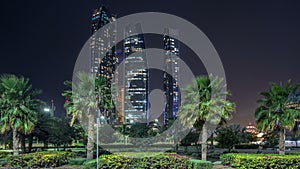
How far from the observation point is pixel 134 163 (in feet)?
55.9

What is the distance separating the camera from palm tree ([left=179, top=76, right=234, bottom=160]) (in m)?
20.4

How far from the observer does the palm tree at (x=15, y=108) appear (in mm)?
20312

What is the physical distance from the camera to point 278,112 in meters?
19.7

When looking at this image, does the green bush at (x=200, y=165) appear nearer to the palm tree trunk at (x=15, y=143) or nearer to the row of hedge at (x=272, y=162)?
the row of hedge at (x=272, y=162)

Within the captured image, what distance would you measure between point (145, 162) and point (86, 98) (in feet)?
23.3

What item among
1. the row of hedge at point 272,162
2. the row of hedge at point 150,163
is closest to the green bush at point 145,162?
the row of hedge at point 150,163

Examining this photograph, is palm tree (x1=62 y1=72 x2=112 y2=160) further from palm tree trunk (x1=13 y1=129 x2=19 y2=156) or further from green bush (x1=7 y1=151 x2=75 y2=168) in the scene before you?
palm tree trunk (x1=13 y1=129 x2=19 y2=156)

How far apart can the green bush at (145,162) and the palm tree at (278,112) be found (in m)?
7.05

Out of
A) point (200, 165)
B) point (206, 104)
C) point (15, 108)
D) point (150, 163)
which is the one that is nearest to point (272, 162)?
point (200, 165)

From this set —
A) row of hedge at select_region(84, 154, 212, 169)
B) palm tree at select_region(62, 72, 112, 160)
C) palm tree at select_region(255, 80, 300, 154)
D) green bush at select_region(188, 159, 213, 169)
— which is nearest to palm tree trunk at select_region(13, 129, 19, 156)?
palm tree at select_region(62, 72, 112, 160)

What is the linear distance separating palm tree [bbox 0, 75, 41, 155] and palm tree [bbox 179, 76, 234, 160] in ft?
37.0

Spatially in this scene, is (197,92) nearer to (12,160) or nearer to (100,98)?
(100,98)

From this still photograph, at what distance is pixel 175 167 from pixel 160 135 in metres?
33.3

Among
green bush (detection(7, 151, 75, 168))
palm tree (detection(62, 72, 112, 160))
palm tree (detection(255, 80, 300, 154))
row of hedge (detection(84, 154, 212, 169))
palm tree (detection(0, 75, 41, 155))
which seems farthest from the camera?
palm tree (detection(62, 72, 112, 160))
